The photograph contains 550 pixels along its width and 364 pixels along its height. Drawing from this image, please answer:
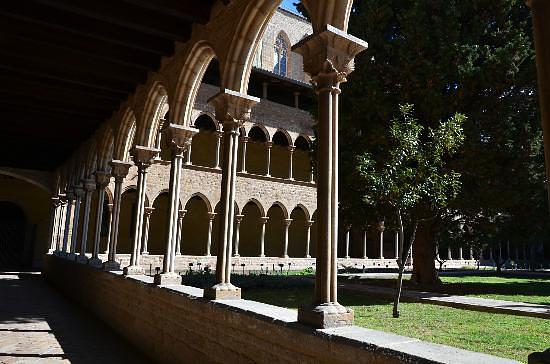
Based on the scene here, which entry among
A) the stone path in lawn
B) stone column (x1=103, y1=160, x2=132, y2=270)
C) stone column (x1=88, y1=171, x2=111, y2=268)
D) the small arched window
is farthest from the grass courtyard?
the small arched window

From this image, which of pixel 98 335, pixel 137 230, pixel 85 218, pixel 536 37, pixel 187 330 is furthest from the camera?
pixel 85 218

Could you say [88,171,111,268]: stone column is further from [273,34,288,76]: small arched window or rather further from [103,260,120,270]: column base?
[273,34,288,76]: small arched window

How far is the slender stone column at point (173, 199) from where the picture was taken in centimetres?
590

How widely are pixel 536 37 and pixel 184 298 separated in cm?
411

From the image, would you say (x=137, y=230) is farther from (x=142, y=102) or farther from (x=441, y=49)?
(x=441, y=49)

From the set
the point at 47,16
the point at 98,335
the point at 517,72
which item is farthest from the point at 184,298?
the point at 517,72

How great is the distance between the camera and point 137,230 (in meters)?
7.64

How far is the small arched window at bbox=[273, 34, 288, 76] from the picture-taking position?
90.2ft

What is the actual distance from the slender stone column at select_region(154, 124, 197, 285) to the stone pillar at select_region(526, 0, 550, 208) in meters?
4.90

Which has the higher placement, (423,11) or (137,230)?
(423,11)

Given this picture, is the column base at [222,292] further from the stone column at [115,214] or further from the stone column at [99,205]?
the stone column at [99,205]

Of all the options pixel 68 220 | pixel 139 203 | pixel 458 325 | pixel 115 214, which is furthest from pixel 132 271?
pixel 68 220

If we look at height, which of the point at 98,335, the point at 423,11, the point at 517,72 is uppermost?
the point at 423,11

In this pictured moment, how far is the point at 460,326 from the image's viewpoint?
688 cm
